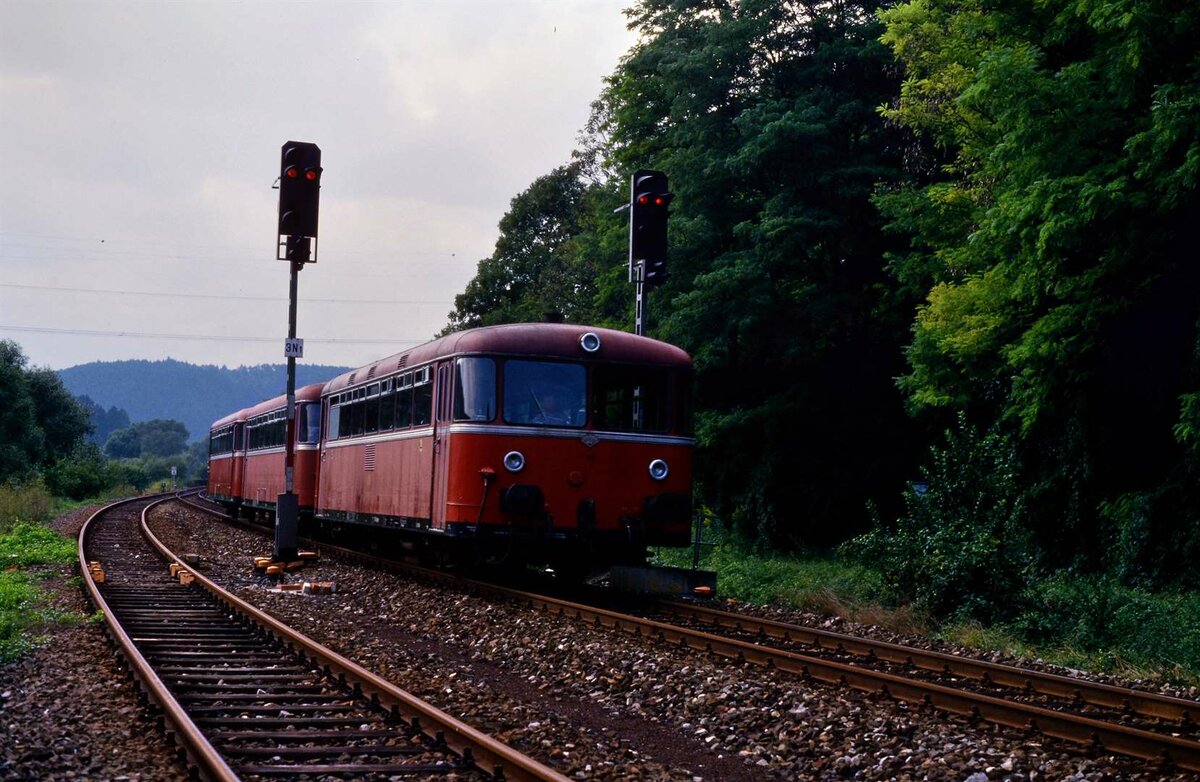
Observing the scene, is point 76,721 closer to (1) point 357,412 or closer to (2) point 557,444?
(2) point 557,444

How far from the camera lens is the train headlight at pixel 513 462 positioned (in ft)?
48.6

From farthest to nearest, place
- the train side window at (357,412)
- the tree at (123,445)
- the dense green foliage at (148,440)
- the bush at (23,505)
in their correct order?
the dense green foliage at (148,440) < the tree at (123,445) < the bush at (23,505) < the train side window at (357,412)

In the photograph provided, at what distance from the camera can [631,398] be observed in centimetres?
1562

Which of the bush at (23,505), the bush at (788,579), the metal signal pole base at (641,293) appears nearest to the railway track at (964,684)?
the bush at (788,579)

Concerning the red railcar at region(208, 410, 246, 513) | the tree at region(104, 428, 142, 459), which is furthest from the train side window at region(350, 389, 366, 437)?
the tree at region(104, 428, 142, 459)

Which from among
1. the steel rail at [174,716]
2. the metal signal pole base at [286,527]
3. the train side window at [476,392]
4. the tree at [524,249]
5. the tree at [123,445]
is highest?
the tree at [524,249]

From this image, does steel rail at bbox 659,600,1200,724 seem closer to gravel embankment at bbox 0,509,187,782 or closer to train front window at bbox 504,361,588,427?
train front window at bbox 504,361,588,427

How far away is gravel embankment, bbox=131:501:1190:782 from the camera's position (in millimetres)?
7262

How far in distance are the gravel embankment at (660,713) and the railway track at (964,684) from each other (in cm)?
16

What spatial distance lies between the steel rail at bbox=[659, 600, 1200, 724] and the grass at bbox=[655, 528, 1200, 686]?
1.45 metres

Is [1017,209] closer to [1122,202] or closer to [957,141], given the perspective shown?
[1122,202]

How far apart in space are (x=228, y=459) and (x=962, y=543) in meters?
29.1

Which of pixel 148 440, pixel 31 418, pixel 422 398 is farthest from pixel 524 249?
pixel 148 440

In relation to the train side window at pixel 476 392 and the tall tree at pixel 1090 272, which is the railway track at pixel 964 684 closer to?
the train side window at pixel 476 392
